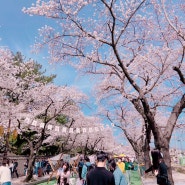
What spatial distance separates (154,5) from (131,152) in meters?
68.6

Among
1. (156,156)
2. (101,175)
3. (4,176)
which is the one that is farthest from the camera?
(4,176)

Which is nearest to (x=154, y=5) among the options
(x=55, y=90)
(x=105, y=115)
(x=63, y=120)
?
(x=55, y=90)

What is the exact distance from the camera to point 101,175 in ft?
15.1

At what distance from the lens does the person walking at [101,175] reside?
4.56 m

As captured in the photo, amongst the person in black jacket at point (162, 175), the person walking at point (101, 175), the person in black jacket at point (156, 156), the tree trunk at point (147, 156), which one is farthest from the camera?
the tree trunk at point (147, 156)

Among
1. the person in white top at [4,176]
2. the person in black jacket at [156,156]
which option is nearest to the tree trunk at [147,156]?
the person in white top at [4,176]

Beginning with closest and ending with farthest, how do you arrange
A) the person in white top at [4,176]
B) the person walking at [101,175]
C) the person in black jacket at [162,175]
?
1. the person walking at [101,175]
2. the person in black jacket at [162,175]
3. the person in white top at [4,176]

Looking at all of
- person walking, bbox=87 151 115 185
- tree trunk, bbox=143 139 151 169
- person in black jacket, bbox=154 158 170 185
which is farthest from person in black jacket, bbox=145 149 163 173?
tree trunk, bbox=143 139 151 169

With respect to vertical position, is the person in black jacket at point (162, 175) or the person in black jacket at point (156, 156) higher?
the person in black jacket at point (156, 156)

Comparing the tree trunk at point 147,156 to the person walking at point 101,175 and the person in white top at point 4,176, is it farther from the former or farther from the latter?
the person walking at point 101,175

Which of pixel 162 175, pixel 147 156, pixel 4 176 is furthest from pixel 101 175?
pixel 147 156

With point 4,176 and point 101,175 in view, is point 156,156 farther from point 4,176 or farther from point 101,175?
point 4,176

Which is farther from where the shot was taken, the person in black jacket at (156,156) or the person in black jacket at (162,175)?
the person in black jacket at (156,156)

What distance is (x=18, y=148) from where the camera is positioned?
36.4 meters
